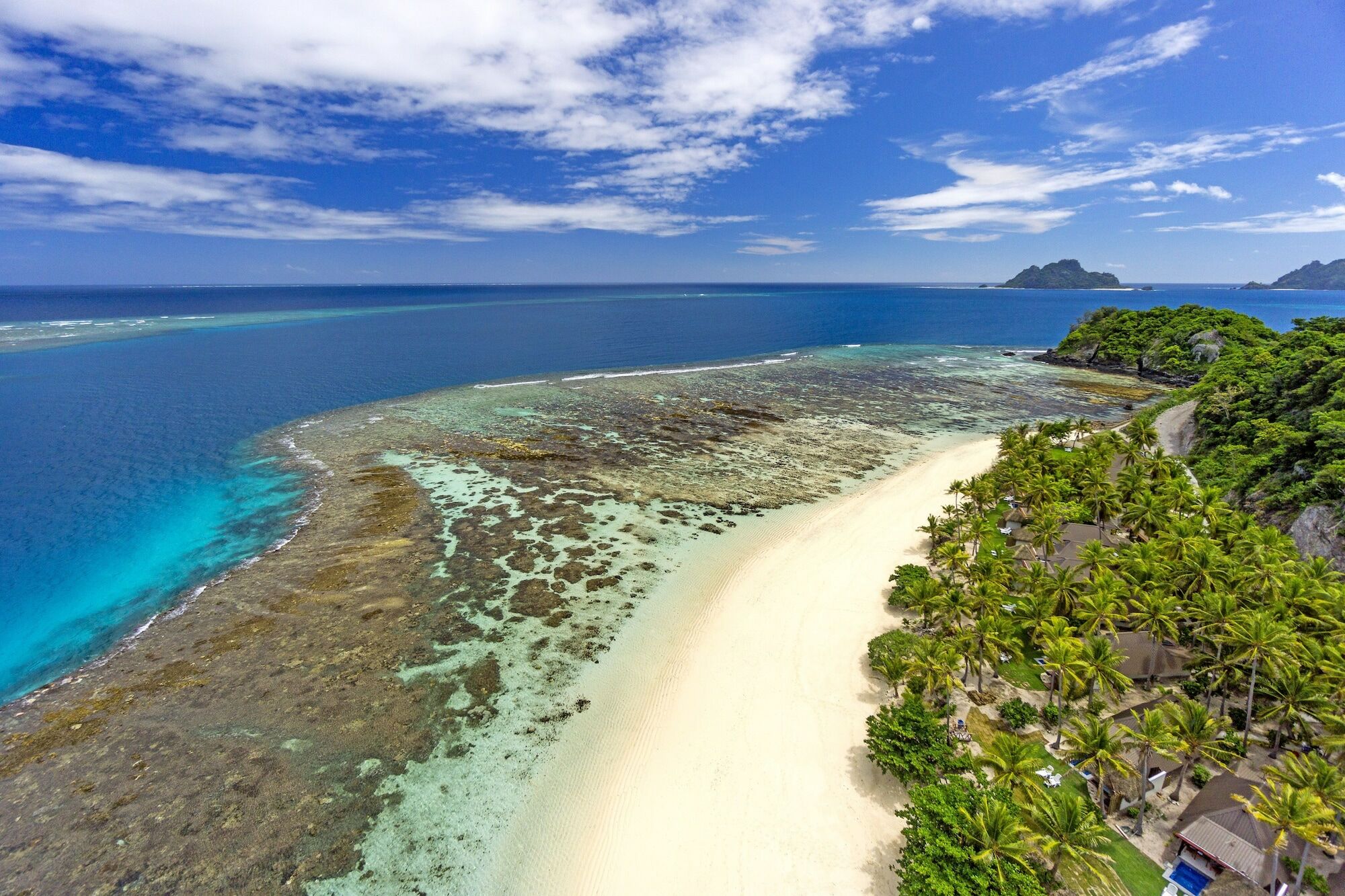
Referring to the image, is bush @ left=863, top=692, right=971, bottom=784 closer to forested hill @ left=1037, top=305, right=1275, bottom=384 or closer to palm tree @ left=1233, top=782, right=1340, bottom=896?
palm tree @ left=1233, top=782, right=1340, bottom=896

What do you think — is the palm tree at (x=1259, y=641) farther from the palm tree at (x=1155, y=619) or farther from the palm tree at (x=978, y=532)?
the palm tree at (x=978, y=532)

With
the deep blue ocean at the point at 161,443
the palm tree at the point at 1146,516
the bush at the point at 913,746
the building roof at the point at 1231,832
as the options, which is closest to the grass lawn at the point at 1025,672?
the bush at the point at 913,746

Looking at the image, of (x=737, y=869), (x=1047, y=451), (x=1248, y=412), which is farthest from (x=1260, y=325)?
(x=737, y=869)

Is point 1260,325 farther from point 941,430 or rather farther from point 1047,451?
point 1047,451

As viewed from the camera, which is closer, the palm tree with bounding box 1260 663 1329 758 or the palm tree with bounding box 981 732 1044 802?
the palm tree with bounding box 981 732 1044 802

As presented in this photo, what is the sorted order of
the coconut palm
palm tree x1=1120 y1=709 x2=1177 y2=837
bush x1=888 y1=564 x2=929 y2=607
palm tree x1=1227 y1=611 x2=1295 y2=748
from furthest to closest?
bush x1=888 y1=564 x2=929 y2=607 → the coconut palm → palm tree x1=1227 y1=611 x2=1295 y2=748 → palm tree x1=1120 y1=709 x2=1177 y2=837

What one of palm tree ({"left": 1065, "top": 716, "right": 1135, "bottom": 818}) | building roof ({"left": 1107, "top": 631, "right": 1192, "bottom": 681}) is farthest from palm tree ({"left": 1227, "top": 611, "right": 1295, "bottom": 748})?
palm tree ({"left": 1065, "top": 716, "right": 1135, "bottom": 818})
